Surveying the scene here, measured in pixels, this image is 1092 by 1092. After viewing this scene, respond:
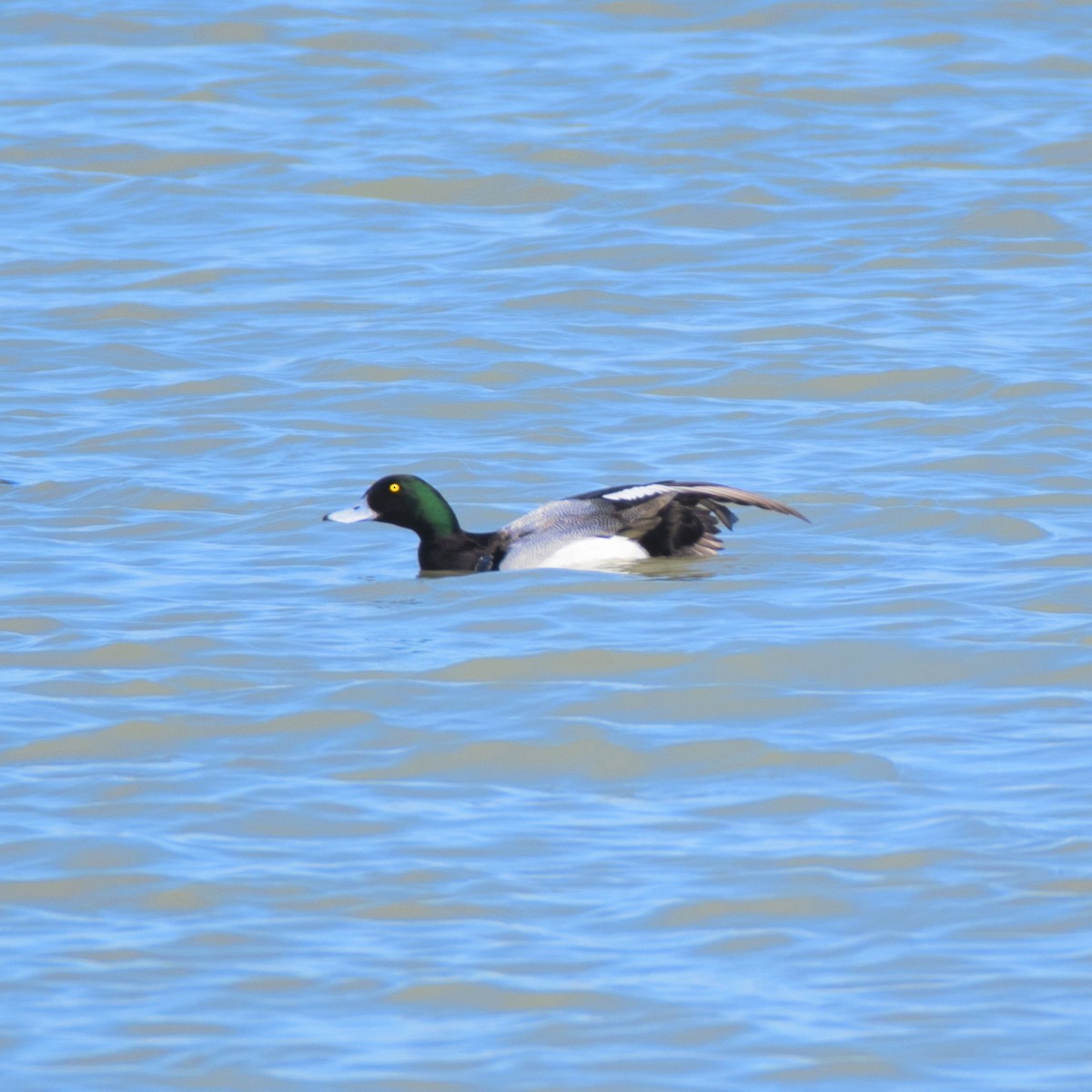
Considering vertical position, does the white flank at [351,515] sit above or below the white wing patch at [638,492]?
above

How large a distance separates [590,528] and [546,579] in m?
0.29

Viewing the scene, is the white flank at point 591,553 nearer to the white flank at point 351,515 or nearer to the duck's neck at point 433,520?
the duck's neck at point 433,520

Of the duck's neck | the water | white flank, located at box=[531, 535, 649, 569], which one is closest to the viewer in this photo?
the water

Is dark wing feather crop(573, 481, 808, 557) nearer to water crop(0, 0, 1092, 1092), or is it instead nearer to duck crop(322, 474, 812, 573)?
duck crop(322, 474, 812, 573)

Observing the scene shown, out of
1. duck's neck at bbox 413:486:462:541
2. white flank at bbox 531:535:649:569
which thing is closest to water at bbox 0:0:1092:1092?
white flank at bbox 531:535:649:569

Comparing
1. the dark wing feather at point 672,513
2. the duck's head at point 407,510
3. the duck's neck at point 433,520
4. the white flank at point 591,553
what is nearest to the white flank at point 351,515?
the duck's head at point 407,510

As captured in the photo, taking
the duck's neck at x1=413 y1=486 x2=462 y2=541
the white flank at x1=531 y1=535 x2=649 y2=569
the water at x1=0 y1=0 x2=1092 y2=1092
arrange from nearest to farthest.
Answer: the water at x1=0 y1=0 x2=1092 y2=1092, the white flank at x1=531 y1=535 x2=649 y2=569, the duck's neck at x1=413 y1=486 x2=462 y2=541

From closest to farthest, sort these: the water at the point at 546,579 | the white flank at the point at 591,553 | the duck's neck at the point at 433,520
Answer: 1. the water at the point at 546,579
2. the white flank at the point at 591,553
3. the duck's neck at the point at 433,520

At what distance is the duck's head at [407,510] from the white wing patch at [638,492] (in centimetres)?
70

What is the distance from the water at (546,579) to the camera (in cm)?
507

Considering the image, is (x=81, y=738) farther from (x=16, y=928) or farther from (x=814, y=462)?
(x=814, y=462)

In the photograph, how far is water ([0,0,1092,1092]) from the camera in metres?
5.07

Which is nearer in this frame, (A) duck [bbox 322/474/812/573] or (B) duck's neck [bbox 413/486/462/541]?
(A) duck [bbox 322/474/812/573]

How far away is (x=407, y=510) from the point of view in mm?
9320
